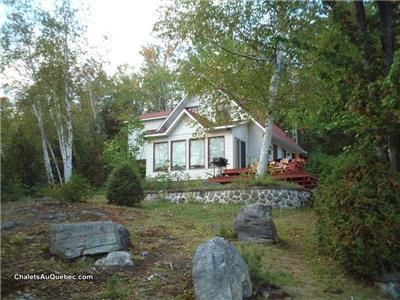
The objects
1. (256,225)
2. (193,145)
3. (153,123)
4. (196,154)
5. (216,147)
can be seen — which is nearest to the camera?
(256,225)

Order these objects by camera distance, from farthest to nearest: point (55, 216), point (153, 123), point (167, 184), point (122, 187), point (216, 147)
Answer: point (153, 123), point (216, 147), point (167, 184), point (122, 187), point (55, 216)

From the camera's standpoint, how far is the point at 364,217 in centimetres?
634

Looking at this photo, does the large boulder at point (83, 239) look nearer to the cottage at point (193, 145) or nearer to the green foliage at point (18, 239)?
the green foliage at point (18, 239)

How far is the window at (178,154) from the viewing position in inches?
964

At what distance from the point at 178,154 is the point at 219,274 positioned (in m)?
19.7

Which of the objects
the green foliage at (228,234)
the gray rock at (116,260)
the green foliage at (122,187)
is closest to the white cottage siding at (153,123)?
the green foliage at (122,187)

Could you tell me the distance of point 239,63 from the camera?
1641 cm

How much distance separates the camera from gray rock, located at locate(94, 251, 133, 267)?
6570 mm

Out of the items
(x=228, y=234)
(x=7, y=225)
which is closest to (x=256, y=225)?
(x=228, y=234)

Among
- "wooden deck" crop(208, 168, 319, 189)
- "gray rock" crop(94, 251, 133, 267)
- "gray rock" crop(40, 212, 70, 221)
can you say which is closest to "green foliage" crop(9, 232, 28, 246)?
"gray rock" crop(94, 251, 133, 267)

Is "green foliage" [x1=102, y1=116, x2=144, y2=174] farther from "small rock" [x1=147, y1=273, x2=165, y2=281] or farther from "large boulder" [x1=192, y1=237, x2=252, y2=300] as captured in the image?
"large boulder" [x1=192, y1=237, x2=252, y2=300]

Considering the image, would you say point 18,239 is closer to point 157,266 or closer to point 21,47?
point 157,266

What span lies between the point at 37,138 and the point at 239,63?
35.9ft

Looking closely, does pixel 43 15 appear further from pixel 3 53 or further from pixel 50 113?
pixel 50 113
